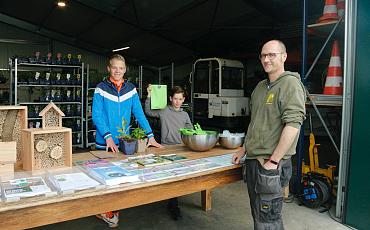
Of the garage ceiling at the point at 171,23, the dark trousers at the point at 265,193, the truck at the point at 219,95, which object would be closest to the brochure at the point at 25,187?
the dark trousers at the point at 265,193

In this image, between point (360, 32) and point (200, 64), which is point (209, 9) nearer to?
point (200, 64)

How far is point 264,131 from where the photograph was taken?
2.06 metres

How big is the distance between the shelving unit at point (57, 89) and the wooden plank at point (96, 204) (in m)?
5.57

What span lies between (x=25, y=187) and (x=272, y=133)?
4.86 feet

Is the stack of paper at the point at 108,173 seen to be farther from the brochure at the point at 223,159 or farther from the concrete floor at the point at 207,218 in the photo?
the concrete floor at the point at 207,218

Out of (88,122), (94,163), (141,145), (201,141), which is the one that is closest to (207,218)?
(201,141)

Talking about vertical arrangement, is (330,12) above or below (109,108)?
above

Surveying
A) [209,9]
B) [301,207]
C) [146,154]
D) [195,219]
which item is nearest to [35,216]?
[146,154]

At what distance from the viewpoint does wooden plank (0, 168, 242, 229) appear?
1340 millimetres

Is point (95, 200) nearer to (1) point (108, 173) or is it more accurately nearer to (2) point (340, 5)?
(1) point (108, 173)

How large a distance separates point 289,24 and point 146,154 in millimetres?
7277

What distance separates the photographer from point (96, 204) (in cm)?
154

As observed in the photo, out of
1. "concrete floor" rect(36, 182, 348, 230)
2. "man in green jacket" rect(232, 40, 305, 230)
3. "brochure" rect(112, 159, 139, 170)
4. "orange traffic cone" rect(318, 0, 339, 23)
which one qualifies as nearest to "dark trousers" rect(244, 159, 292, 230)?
"man in green jacket" rect(232, 40, 305, 230)

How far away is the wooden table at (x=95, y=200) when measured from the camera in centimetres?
133
